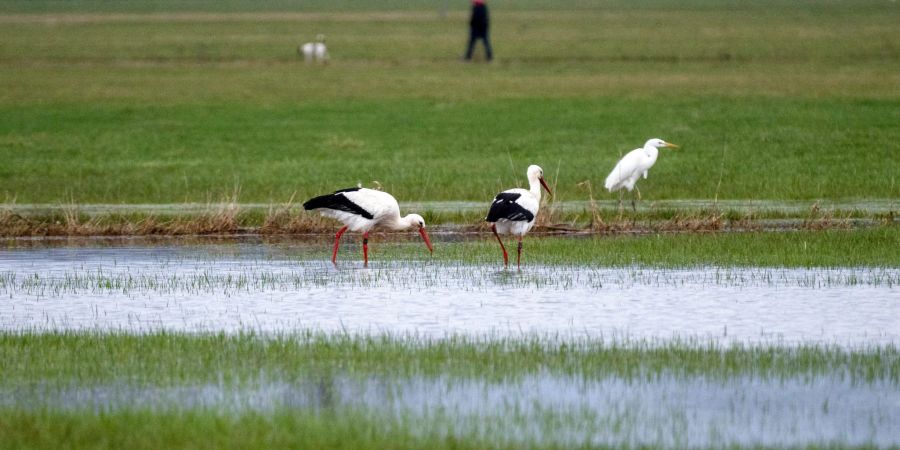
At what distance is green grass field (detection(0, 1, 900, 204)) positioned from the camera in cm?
2752

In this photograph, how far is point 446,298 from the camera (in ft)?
50.3

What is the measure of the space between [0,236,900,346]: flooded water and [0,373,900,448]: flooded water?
199 cm

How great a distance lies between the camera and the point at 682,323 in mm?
13633

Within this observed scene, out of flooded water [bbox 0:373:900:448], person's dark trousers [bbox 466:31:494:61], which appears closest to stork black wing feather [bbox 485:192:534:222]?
flooded water [bbox 0:373:900:448]

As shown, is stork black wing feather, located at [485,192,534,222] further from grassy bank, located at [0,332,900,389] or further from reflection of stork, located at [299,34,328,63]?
reflection of stork, located at [299,34,328,63]

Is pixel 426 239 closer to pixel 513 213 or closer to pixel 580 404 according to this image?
pixel 513 213

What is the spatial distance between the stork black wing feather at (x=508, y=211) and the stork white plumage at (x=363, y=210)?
1097mm

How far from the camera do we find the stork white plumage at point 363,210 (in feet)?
61.9

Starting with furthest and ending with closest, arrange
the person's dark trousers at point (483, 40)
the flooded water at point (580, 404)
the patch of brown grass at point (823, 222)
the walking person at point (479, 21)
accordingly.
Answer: the person's dark trousers at point (483, 40)
the walking person at point (479, 21)
the patch of brown grass at point (823, 222)
the flooded water at point (580, 404)

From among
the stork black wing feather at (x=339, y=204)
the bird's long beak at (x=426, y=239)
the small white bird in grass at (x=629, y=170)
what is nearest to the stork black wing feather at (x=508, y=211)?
the bird's long beak at (x=426, y=239)

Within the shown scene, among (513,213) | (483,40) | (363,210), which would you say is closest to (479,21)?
(483,40)

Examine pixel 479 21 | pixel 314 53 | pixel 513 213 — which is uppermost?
pixel 479 21

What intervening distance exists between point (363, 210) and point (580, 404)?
28.9ft

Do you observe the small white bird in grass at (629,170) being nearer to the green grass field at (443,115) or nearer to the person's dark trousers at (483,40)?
the green grass field at (443,115)
